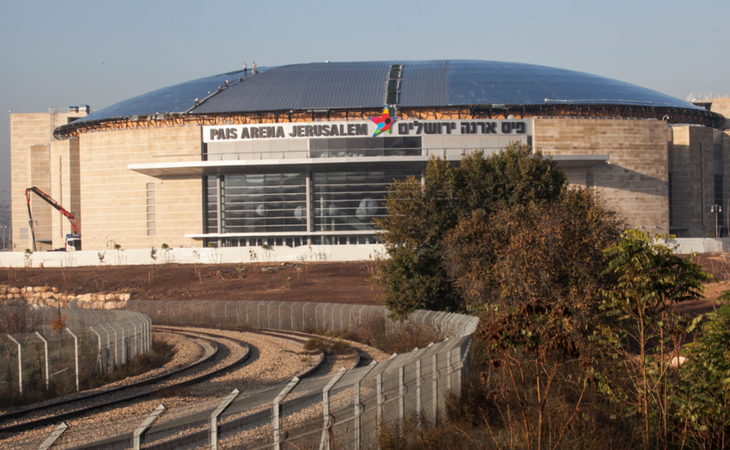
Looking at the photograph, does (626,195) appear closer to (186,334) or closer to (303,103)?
(303,103)

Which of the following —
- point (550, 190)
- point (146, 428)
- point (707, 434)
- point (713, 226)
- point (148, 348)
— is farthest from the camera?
point (713, 226)

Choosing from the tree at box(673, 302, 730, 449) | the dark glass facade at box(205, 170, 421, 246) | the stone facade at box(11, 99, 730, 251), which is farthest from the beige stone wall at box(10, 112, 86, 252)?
the tree at box(673, 302, 730, 449)

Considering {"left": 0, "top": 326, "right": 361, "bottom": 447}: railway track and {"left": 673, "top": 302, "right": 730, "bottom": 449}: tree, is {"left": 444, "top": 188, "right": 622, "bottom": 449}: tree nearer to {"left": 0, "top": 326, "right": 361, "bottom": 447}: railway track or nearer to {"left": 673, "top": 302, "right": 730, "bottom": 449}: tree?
{"left": 673, "top": 302, "right": 730, "bottom": 449}: tree

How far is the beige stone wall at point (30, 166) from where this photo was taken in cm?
9175

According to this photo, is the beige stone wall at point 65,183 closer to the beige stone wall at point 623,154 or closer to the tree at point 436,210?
the beige stone wall at point 623,154

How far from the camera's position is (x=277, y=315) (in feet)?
123

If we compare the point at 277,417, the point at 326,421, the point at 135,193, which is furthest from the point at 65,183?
the point at 277,417

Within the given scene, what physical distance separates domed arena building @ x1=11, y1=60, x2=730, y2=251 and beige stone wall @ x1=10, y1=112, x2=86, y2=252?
19.5m

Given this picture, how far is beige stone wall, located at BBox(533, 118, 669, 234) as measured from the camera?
67625mm

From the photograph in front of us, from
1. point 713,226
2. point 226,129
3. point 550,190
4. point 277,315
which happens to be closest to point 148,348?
point 277,315

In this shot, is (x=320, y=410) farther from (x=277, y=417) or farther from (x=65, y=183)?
(x=65, y=183)

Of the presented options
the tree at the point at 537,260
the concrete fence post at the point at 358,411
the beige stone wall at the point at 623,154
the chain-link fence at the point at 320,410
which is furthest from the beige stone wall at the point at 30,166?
the concrete fence post at the point at 358,411

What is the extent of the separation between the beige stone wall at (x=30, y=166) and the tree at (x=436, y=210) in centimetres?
6668

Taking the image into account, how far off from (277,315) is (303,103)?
38.6m
